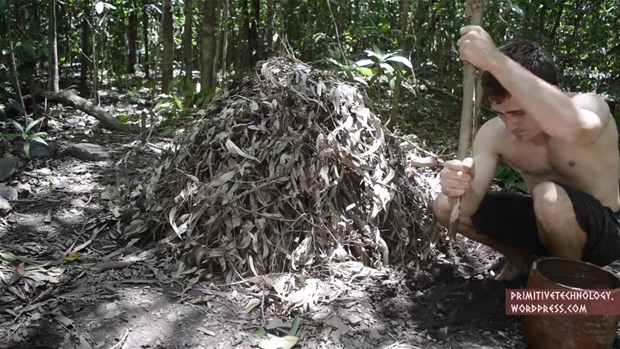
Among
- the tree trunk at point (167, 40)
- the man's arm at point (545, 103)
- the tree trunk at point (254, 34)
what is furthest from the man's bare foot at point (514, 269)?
the tree trunk at point (254, 34)

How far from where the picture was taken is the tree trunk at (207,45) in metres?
4.91

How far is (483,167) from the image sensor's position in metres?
2.47

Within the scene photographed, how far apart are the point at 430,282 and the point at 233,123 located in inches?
49.6

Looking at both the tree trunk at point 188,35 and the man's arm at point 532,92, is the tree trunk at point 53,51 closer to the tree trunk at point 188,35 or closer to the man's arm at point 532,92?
the tree trunk at point 188,35

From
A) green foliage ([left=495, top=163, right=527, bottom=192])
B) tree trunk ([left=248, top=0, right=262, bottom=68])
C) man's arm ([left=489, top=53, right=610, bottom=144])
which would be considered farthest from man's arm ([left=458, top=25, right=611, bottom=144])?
tree trunk ([left=248, top=0, right=262, bottom=68])

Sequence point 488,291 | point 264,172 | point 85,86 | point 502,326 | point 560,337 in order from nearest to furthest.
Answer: point 560,337
point 502,326
point 488,291
point 264,172
point 85,86

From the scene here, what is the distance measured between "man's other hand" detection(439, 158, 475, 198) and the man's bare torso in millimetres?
374

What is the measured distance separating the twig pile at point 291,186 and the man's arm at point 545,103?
3.01 feet

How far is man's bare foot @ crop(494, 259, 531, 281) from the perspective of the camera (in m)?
2.60

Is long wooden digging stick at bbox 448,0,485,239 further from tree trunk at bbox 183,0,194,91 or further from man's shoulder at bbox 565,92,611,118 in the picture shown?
tree trunk at bbox 183,0,194,91

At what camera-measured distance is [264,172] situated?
9.04ft

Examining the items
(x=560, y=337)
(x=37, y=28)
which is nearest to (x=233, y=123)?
(x=560, y=337)

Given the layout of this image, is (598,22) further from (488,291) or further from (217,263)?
(217,263)

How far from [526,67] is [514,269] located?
94 cm
